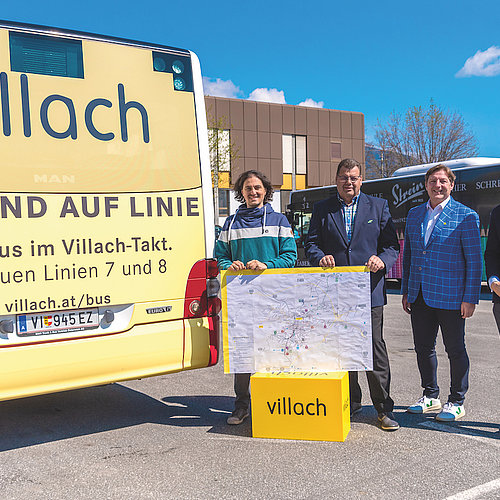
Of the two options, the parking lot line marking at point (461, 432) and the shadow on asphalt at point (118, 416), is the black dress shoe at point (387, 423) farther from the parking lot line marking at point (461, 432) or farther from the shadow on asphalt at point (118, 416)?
the parking lot line marking at point (461, 432)

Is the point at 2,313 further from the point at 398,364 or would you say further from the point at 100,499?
the point at 398,364

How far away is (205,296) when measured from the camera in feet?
15.8

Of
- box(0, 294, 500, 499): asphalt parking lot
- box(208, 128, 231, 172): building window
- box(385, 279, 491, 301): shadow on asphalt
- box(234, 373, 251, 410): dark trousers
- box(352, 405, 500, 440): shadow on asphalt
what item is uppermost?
box(208, 128, 231, 172): building window

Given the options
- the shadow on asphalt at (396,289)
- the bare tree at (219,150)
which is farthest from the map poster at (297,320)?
the bare tree at (219,150)

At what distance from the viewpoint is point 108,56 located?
4465 mm

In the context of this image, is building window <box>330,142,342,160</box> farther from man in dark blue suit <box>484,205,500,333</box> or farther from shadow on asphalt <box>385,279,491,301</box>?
man in dark blue suit <box>484,205,500,333</box>

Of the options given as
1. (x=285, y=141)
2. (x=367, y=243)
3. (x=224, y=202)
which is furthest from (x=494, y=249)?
(x=285, y=141)

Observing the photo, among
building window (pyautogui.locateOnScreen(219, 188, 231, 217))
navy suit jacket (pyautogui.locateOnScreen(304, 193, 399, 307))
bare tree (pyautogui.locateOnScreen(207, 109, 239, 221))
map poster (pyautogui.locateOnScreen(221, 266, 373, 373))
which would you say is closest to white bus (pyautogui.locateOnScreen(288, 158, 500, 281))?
navy suit jacket (pyautogui.locateOnScreen(304, 193, 399, 307))

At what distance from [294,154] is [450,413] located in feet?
127

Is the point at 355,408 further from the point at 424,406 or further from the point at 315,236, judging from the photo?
the point at 315,236

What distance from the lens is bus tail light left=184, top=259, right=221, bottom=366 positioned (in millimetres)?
4727

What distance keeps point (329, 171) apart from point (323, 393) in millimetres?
40745

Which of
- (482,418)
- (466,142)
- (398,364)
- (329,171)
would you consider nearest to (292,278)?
(482,418)

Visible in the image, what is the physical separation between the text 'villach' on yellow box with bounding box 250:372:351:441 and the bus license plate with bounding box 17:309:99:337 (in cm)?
128
